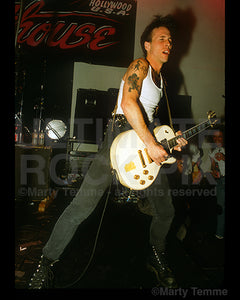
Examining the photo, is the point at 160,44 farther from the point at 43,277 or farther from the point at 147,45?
the point at 43,277

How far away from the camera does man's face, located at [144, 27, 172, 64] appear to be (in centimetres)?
198

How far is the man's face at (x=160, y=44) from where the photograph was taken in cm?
198

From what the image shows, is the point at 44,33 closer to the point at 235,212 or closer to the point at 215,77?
the point at 215,77

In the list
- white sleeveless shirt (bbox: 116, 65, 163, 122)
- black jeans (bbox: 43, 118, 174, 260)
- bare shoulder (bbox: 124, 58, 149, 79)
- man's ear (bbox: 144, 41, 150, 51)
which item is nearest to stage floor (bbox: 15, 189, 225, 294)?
black jeans (bbox: 43, 118, 174, 260)

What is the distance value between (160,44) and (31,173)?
2.88 metres

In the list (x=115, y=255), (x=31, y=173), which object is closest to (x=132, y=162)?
(x=115, y=255)

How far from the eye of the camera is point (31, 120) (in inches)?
186

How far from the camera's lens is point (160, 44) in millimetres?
1990

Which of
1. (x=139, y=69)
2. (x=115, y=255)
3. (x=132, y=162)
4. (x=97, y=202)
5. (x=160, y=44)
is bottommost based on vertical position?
(x=115, y=255)

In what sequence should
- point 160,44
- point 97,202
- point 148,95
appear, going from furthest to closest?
point 160,44 < point 148,95 < point 97,202

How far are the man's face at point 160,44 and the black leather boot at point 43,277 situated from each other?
7.07 feet

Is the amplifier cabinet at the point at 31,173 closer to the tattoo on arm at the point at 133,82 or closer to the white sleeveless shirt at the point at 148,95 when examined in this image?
the white sleeveless shirt at the point at 148,95

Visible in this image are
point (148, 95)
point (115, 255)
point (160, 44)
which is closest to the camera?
point (148, 95)

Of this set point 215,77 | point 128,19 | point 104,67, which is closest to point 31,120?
point 104,67
